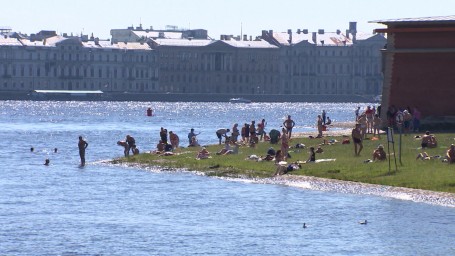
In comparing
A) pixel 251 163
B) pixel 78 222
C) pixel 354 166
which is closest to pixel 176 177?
pixel 251 163

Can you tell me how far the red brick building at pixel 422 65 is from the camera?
257ft

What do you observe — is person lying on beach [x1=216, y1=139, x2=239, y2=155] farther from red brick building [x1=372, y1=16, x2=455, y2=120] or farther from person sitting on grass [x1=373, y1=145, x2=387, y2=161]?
person sitting on grass [x1=373, y1=145, x2=387, y2=161]

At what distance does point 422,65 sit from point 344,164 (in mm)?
20201

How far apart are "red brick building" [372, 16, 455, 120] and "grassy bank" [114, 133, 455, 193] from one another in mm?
5304

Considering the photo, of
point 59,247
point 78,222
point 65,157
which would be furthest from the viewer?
point 65,157

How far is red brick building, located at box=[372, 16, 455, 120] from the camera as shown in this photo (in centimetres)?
7819

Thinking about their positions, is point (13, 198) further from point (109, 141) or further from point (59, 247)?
point (109, 141)

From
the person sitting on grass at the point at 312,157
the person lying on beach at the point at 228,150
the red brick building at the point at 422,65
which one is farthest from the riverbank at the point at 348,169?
the red brick building at the point at 422,65

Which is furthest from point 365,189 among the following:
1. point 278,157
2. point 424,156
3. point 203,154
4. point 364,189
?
point 203,154

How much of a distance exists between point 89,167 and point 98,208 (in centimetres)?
2180

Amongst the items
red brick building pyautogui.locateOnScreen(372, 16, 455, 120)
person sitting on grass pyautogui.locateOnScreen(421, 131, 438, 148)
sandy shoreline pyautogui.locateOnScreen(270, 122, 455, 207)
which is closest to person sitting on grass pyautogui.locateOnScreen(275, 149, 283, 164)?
sandy shoreline pyautogui.locateOnScreen(270, 122, 455, 207)

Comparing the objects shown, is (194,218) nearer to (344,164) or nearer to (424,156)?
(344,164)

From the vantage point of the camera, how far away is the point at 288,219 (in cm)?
4828

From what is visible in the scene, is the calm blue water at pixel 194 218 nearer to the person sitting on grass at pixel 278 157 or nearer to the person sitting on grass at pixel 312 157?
the person sitting on grass at pixel 278 157
